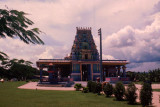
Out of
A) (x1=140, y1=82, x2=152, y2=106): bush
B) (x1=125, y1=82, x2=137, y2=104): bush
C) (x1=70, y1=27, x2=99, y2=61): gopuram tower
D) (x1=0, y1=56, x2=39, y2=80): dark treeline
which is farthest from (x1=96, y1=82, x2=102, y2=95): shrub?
(x1=70, y1=27, x2=99, y2=61): gopuram tower

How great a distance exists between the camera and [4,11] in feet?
7.59

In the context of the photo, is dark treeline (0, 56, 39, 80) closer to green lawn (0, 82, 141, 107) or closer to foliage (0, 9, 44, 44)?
foliage (0, 9, 44, 44)

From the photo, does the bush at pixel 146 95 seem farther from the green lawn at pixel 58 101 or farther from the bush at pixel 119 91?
the bush at pixel 119 91

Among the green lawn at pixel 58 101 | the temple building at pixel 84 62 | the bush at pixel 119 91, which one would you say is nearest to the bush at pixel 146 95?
the green lawn at pixel 58 101

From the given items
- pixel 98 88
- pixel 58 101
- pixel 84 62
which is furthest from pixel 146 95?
pixel 84 62

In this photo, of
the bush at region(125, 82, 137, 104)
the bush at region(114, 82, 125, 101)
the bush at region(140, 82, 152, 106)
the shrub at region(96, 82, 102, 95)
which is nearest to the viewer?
the bush at region(140, 82, 152, 106)

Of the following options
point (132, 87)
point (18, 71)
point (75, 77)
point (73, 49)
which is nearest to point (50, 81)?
point (75, 77)

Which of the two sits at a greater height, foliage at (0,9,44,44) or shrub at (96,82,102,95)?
foliage at (0,9,44,44)

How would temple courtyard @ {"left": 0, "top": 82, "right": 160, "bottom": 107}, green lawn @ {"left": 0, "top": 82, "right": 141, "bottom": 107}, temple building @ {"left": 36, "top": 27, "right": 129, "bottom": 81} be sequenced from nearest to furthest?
1. green lawn @ {"left": 0, "top": 82, "right": 141, "bottom": 107}
2. temple courtyard @ {"left": 0, "top": 82, "right": 160, "bottom": 107}
3. temple building @ {"left": 36, "top": 27, "right": 129, "bottom": 81}

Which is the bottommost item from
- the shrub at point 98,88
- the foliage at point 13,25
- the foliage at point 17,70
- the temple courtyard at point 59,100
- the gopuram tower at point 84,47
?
the temple courtyard at point 59,100

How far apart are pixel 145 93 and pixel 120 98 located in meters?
3.31

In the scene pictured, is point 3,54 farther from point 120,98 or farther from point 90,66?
point 90,66

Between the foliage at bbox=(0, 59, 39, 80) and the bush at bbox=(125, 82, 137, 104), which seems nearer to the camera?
the foliage at bbox=(0, 59, 39, 80)

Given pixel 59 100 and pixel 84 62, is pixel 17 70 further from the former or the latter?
pixel 84 62
